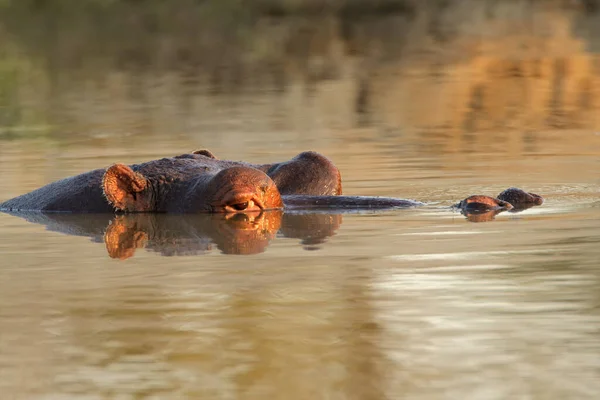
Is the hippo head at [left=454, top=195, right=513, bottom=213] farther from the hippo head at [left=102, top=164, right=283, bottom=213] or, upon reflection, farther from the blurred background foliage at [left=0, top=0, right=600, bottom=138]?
the blurred background foliage at [left=0, top=0, right=600, bottom=138]

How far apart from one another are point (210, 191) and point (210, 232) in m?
0.66

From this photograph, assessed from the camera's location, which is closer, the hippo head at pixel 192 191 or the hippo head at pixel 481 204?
the hippo head at pixel 481 204

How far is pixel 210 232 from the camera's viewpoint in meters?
9.27

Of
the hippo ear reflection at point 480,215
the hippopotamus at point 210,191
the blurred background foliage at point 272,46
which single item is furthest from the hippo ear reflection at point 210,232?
the blurred background foliage at point 272,46

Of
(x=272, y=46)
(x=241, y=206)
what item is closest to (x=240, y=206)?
(x=241, y=206)

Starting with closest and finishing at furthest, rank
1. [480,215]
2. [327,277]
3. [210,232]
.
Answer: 1. [327,277]
2. [210,232]
3. [480,215]

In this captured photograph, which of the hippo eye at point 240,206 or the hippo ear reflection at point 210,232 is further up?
the hippo eye at point 240,206

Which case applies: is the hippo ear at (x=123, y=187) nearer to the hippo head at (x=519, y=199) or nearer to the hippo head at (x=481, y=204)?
the hippo head at (x=481, y=204)

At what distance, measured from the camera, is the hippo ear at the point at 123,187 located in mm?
9969

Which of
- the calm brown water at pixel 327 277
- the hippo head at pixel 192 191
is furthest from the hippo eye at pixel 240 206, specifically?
the calm brown water at pixel 327 277

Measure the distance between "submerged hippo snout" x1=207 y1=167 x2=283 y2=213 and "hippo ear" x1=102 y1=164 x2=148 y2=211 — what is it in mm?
534

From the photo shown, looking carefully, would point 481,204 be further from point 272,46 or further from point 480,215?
point 272,46

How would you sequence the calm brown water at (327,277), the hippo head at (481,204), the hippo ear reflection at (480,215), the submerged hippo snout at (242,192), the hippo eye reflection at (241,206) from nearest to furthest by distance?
1. the calm brown water at (327,277)
2. the hippo ear reflection at (480,215)
3. the hippo head at (481,204)
4. the submerged hippo snout at (242,192)
5. the hippo eye reflection at (241,206)

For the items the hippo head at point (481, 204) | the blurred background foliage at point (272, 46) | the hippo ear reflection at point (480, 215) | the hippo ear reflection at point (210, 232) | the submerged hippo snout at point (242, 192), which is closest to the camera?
the hippo ear reflection at point (210, 232)
